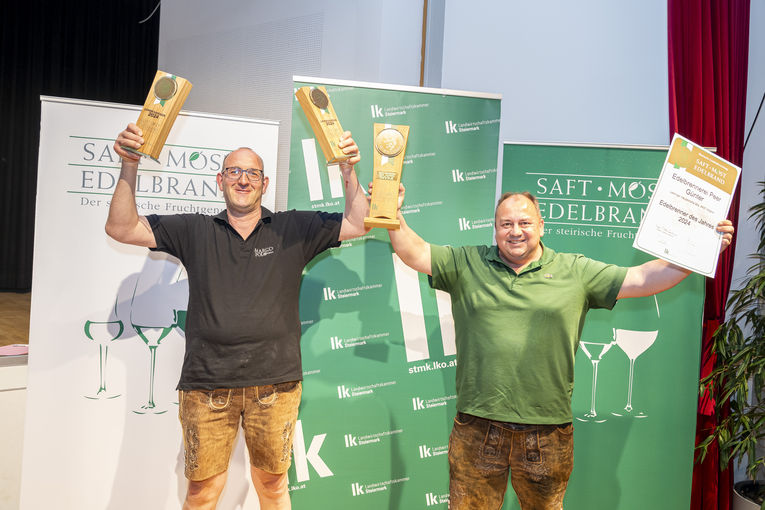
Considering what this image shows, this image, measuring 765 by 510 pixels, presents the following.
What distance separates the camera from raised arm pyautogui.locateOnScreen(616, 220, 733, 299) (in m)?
2.09

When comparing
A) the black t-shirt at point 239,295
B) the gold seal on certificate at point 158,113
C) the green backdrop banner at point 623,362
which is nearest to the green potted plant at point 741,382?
the green backdrop banner at point 623,362

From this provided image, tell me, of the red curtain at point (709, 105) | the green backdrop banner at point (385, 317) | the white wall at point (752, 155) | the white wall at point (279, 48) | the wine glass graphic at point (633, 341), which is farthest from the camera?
the white wall at point (279, 48)

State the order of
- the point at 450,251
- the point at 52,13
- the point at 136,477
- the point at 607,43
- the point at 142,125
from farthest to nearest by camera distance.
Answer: the point at 52,13
the point at 607,43
the point at 136,477
the point at 450,251
the point at 142,125

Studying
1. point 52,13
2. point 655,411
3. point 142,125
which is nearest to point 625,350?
point 655,411

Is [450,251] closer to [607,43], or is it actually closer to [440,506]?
[440,506]

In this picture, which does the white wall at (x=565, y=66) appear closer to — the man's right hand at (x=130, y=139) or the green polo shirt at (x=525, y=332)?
the green polo shirt at (x=525, y=332)

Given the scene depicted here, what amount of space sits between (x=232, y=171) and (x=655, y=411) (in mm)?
2213

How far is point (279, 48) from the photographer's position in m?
4.07

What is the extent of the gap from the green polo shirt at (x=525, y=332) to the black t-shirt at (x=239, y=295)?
25.8 inches

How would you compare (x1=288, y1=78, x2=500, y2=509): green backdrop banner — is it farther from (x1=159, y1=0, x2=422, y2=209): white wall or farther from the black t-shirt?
(x1=159, y1=0, x2=422, y2=209): white wall

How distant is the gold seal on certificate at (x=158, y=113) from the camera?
6.79ft

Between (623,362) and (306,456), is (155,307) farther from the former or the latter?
(623,362)

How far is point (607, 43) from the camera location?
3.40 metres

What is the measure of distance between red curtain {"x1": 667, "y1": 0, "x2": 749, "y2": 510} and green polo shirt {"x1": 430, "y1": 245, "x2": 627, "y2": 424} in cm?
145
